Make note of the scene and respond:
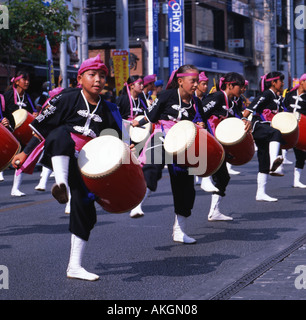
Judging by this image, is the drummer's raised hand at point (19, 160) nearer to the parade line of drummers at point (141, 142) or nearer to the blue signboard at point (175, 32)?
the parade line of drummers at point (141, 142)

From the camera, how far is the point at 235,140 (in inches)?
348

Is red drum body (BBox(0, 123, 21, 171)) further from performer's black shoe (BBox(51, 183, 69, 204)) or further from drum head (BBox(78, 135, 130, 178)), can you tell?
performer's black shoe (BBox(51, 183, 69, 204))

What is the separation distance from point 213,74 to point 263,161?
3339cm

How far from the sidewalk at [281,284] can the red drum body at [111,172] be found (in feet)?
3.74

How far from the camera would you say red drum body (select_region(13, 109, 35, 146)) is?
38.7 ft

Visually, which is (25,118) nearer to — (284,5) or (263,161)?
(263,161)

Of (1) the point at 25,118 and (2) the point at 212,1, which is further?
(2) the point at 212,1

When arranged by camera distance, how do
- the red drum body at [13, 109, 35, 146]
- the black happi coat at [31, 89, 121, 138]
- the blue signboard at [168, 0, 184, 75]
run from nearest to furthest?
the black happi coat at [31, 89, 121, 138]
the red drum body at [13, 109, 35, 146]
the blue signboard at [168, 0, 184, 75]

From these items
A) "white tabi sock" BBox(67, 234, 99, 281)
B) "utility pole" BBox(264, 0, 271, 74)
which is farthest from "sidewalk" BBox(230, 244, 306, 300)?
"utility pole" BBox(264, 0, 271, 74)

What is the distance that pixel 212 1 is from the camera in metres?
43.1
